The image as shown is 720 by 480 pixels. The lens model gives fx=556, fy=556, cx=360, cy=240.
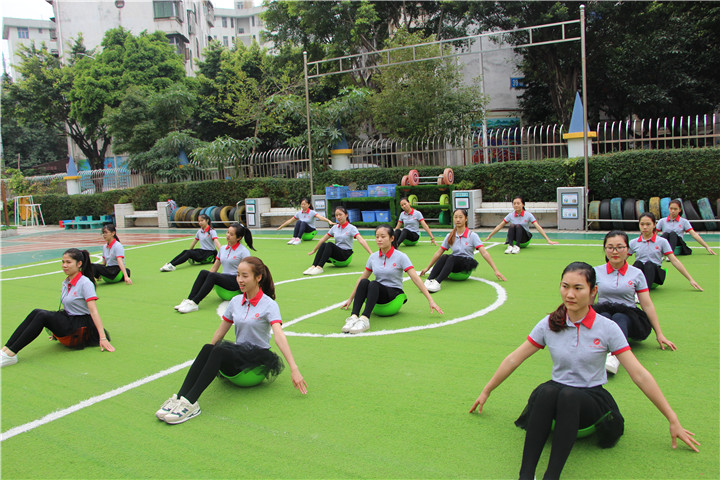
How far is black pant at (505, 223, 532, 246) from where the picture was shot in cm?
1208

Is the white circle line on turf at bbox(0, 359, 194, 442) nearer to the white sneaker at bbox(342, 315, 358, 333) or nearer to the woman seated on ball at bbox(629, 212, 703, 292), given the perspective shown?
the white sneaker at bbox(342, 315, 358, 333)

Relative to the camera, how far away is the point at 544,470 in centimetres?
345

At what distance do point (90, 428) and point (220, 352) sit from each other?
3.79ft

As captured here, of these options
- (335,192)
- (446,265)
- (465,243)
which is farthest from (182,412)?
(335,192)

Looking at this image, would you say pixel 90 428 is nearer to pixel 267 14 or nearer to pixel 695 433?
pixel 695 433

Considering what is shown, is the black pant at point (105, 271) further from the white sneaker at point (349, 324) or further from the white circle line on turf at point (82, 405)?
the white sneaker at point (349, 324)

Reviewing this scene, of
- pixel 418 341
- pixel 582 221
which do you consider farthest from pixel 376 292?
pixel 582 221

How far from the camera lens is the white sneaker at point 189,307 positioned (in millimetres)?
8047

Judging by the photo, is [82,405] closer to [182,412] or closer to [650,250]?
[182,412]

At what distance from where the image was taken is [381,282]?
7.02m

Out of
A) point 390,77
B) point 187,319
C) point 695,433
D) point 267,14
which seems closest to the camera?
point 695,433

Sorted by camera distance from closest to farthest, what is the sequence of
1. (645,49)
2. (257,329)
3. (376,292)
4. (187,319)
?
(257,329) → (376,292) → (187,319) → (645,49)

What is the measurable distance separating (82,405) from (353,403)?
238 cm

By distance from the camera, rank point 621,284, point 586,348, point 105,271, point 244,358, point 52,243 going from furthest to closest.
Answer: point 52,243
point 105,271
point 621,284
point 244,358
point 586,348
